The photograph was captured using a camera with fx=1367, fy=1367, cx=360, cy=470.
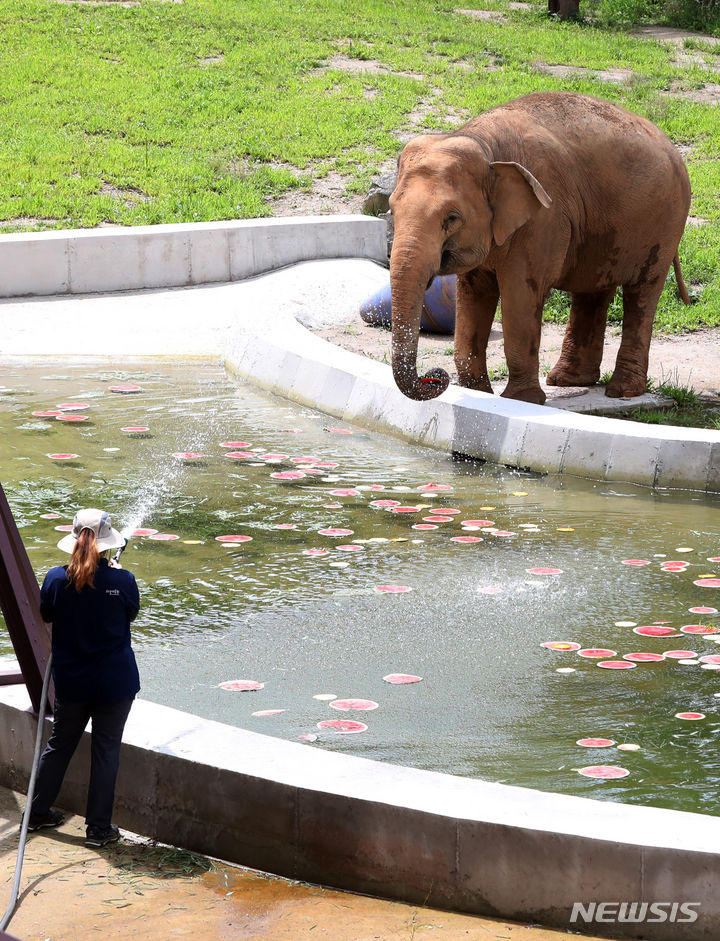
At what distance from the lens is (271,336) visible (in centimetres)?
1199

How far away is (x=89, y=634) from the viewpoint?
15.1 ft

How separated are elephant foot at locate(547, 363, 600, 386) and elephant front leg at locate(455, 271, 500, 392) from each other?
3.42 ft

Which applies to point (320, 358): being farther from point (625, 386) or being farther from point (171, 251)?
point (171, 251)

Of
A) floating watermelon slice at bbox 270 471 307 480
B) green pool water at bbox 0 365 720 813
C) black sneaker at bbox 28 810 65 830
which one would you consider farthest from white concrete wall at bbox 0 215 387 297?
black sneaker at bbox 28 810 65 830

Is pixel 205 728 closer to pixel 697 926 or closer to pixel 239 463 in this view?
pixel 697 926

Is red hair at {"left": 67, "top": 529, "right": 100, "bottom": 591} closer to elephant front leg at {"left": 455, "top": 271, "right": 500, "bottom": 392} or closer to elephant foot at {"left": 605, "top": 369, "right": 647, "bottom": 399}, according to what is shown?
elephant front leg at {"left": 455, "top": 271, "right": 500, "bottom": 392}

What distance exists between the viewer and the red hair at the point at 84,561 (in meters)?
4.55

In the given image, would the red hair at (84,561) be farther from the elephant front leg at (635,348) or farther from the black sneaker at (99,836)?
the elephant front leg at (635,348)

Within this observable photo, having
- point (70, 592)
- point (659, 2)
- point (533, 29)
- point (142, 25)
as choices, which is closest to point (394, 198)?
point (70, 592)

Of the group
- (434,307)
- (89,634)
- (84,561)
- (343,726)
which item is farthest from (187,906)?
(434,307)

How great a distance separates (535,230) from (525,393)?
4.13 ft

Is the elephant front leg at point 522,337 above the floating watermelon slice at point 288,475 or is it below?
above

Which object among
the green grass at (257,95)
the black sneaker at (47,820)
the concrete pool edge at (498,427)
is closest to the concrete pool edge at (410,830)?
the black sneaker at (47,820)

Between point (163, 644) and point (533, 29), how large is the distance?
26.3 metres
